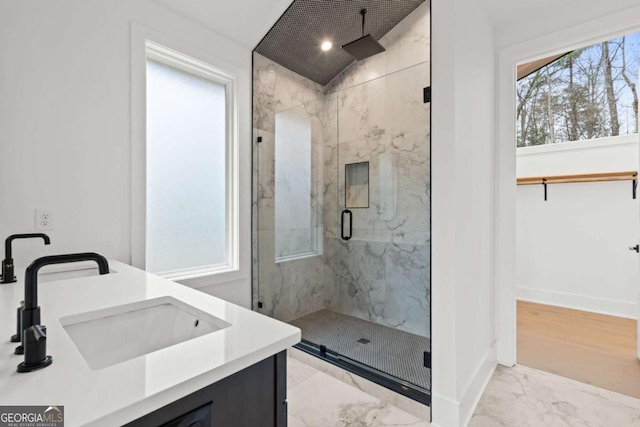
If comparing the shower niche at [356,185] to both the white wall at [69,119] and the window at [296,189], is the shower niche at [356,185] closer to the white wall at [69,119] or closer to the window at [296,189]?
the window at [296,189]

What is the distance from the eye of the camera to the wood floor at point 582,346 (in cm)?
212

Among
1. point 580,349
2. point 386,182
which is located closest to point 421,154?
point 386,182

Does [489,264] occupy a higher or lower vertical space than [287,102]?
lower

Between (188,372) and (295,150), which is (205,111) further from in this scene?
(188,372)

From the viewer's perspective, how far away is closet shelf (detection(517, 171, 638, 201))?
3156 millimetres

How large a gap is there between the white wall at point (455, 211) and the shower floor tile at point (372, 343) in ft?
0.62

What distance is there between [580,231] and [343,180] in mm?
2781

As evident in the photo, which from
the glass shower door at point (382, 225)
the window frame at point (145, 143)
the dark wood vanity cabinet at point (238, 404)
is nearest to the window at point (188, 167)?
the window frame at point (145, 143)

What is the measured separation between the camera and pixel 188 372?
1.92 ft

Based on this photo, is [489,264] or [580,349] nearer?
[489,264]

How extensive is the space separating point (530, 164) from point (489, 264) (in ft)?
7.17

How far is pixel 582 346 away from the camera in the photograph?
102 inches

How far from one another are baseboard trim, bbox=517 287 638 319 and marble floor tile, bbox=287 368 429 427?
288cm

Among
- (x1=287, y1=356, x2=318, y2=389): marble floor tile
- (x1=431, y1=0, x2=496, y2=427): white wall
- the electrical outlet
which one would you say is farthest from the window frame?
(x1=431, y1=0, x2=496, y2=427): white wall
